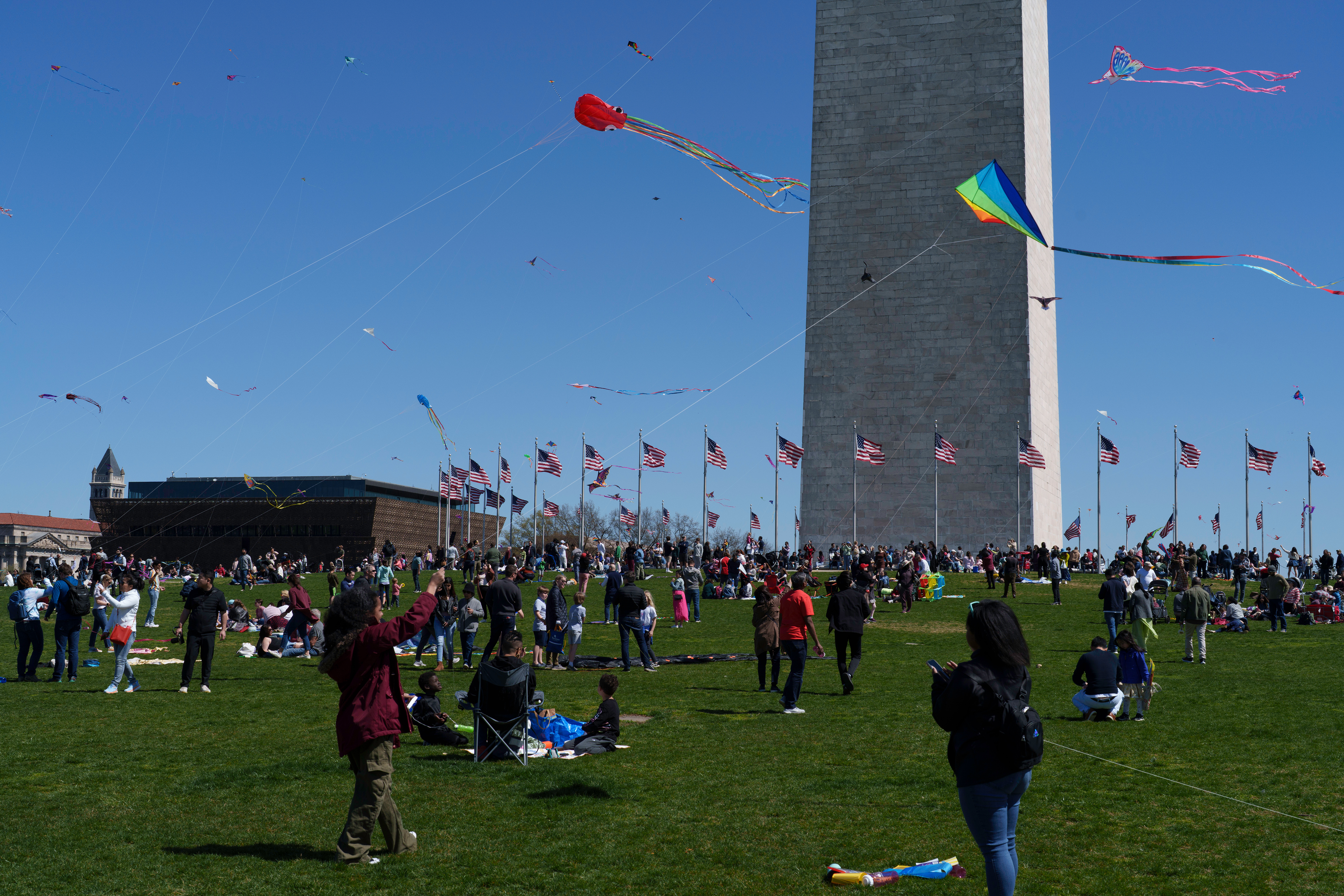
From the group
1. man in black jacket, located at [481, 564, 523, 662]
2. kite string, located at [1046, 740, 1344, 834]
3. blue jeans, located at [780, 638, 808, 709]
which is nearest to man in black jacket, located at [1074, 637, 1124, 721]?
kite string, located at [1046, 740, 1344, 834]

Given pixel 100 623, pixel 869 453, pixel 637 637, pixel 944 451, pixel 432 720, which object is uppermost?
pixel 944 451

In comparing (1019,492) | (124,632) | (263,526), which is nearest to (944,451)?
(1019,492)

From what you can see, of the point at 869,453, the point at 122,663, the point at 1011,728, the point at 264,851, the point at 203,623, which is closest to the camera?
the point at 1011,728

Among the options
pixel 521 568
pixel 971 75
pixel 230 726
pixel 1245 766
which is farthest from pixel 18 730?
pixel 971 75

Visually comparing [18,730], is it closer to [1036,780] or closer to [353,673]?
[353,673]

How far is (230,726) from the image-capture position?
13.9 m

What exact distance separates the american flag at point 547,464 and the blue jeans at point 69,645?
29500 mm

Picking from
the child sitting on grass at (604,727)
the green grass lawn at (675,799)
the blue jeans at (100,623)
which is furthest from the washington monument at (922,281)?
the child sitting on grass at (604,727)

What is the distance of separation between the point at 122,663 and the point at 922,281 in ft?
→ 155

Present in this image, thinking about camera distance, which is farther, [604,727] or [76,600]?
[76,600]

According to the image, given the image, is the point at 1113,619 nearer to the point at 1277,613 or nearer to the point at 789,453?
the point at 1277,613

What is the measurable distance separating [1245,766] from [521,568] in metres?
35.0

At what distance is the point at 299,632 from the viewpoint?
2339cm

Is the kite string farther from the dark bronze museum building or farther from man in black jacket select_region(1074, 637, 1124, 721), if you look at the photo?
the dark bronze museum building
